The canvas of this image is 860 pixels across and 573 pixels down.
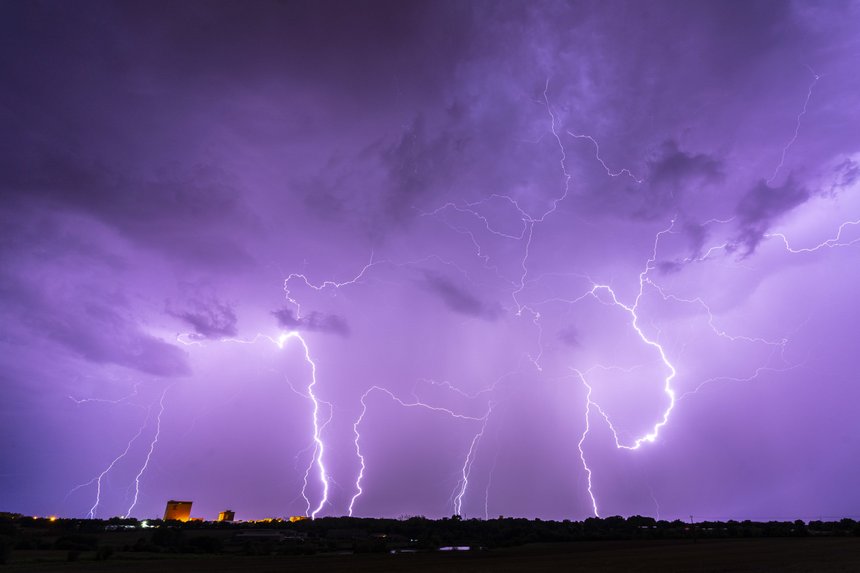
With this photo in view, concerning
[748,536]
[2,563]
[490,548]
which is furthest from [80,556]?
[748,536]

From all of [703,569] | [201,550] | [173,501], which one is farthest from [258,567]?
[173,501]

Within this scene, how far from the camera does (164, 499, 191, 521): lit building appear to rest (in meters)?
90.3

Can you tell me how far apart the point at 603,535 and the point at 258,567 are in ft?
152

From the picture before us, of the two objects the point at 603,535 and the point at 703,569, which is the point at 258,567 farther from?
the point at 603,535

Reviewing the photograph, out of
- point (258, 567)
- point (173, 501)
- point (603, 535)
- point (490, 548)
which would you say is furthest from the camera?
point (173, 501)

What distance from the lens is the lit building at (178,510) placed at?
9031 centimetres

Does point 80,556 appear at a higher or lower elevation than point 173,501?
lower

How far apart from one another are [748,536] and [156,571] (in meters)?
57.9

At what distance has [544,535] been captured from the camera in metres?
58.9

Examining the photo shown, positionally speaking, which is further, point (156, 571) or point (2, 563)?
point (2, 563)

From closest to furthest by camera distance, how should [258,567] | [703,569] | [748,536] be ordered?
1. [703,569]
2. [258,567]
3. [748,536]

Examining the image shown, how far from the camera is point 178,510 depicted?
9106 cm

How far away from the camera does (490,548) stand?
4466 cm

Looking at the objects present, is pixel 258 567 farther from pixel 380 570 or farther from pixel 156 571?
pixel 380 570
